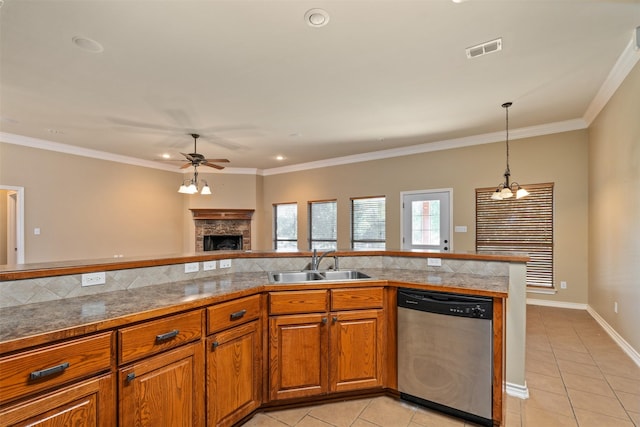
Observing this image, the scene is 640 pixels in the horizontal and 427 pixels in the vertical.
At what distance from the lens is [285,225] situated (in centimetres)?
762

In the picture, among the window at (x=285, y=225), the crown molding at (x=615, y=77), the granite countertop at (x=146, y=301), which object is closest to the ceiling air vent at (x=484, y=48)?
the crown molding at (x=615, y=77)

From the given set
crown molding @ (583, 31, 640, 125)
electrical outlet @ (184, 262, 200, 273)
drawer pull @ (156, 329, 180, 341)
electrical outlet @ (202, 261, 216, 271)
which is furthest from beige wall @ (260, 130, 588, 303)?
drawer pull @ (156, 329, 180, 341)

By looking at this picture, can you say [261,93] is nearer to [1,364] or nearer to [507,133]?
[1,364]

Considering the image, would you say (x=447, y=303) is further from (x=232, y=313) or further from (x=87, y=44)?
(x=87, y=44)

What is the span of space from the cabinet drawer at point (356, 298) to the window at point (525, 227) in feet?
11.8

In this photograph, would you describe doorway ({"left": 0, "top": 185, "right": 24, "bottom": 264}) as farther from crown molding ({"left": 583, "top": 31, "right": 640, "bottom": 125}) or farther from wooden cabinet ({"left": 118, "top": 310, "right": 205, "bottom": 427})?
crown molding ({"left": 583, "top": 31, "right": 640, "bottom": 125})

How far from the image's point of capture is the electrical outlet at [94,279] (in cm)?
179

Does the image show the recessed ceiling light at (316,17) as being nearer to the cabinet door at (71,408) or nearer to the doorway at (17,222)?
the cabinet door at (71,408)

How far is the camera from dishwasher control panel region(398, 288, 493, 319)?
6.31 ft

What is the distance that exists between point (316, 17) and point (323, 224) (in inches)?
205

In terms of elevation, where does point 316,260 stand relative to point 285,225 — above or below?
below

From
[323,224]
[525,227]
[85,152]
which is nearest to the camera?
[525,227]

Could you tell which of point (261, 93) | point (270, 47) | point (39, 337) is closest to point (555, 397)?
point (39, 337)

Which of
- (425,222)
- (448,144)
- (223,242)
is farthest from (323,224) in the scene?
(448,144)
